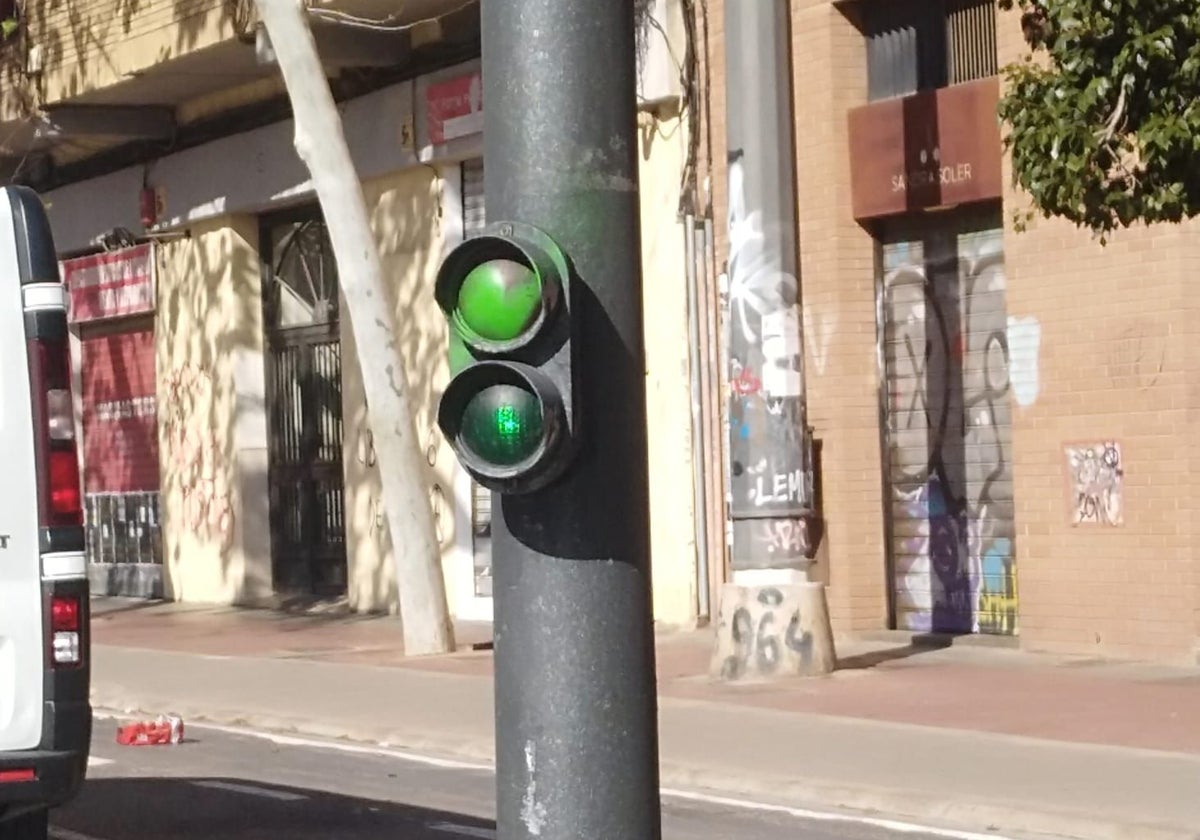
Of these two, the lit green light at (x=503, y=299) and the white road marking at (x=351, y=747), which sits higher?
the lit green light at (x=503, y=299)

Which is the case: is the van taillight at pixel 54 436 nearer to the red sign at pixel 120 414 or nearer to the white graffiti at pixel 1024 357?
the white graffiti at pixel 1024 357

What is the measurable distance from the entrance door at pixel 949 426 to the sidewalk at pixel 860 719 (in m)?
0.71

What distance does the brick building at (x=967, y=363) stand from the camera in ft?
50.4

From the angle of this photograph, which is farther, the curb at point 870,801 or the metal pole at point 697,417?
the metal pole at point 697,417

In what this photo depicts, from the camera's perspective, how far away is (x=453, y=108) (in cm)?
2130

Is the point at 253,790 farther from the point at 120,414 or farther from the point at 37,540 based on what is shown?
the point at 120,414

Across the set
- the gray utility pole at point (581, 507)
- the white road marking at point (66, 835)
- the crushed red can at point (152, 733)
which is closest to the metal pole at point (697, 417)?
the crushed red can at point (152, 733)

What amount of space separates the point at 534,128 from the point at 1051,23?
18.7 ft

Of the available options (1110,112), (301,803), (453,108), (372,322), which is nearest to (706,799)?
(301,803)

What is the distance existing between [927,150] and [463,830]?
8.52 m

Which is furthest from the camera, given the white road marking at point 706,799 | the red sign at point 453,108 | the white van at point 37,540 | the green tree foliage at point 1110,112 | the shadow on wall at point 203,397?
the shadow on wall at point 203,397

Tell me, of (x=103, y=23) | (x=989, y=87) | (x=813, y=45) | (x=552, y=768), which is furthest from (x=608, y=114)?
(x=103, y=23)

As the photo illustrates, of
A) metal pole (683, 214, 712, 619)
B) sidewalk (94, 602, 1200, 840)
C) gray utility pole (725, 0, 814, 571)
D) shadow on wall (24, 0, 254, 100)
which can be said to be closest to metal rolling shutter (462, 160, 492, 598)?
sidewalk (94, 602, 1200, 840)

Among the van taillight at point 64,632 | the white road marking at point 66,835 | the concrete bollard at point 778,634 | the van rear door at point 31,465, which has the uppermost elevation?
the van rear door at point 31,465
